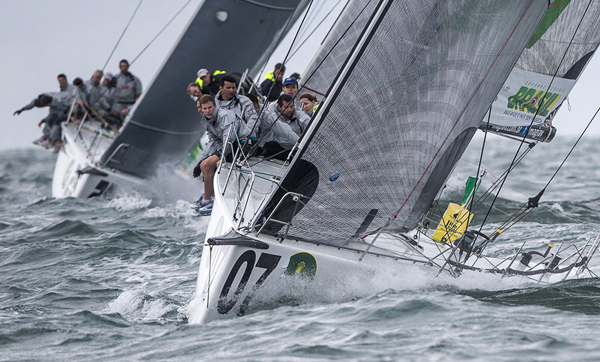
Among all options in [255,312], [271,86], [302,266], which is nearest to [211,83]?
[271,86]

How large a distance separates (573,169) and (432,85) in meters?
10.4

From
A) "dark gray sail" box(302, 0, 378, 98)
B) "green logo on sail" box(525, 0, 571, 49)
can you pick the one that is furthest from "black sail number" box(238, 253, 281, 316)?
"dark gray sail" box(302, 0, 378, 98)

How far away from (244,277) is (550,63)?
325cm

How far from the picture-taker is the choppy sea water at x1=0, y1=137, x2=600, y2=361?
312 centimetres

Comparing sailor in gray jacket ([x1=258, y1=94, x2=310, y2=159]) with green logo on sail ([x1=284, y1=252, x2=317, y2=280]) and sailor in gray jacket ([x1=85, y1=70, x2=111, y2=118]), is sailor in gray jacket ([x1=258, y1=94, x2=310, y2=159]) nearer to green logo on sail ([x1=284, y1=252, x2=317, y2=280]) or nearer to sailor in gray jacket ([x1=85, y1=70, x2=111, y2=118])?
green logo on sail ([x1=284, y1=252, x2=317, y2=280])

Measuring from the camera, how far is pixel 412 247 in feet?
15.9

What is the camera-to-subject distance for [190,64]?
8789 millimetres

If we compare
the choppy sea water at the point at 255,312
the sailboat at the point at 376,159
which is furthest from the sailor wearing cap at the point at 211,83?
the sailboat at the point at 376,159

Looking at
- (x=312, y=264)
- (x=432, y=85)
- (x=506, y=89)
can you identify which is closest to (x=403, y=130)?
(x=432, y=85)

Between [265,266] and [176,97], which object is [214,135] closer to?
[265,266]

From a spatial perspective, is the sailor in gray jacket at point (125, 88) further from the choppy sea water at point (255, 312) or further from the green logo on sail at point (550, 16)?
the green logo on sail at point (550, 16)

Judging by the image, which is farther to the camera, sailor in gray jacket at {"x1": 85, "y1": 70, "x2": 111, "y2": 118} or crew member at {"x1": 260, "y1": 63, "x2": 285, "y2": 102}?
sailor in gray jacket at {"x1": 85, "y1": 70, "x2": 111, "y2": 118}

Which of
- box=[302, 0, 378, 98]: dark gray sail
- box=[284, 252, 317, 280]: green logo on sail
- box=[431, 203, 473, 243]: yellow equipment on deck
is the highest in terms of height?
box=[302, 0, 378, 98]: dark gray sail

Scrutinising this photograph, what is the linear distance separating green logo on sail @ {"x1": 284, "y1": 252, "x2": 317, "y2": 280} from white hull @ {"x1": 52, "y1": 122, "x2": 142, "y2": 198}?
5465mm
